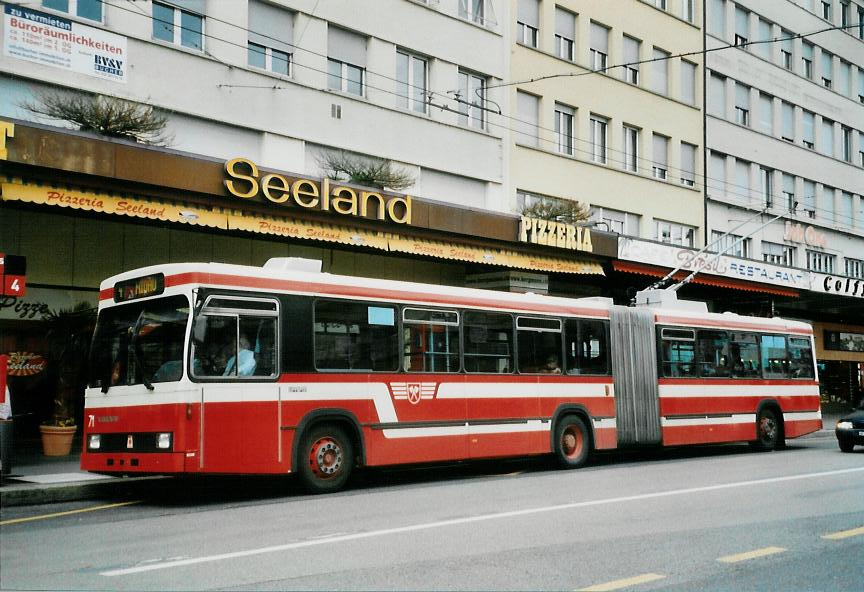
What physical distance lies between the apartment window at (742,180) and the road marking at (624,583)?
33.7 metres

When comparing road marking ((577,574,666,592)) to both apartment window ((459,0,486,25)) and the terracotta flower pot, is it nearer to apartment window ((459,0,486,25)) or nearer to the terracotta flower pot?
the terracotta flower pot

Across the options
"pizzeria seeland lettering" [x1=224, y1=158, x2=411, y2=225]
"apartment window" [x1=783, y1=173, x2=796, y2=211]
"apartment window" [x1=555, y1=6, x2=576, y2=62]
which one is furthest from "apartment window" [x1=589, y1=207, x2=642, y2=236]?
"pizzeria seeland lettering" [x1=224, y1=158, x2=411, y2=225]

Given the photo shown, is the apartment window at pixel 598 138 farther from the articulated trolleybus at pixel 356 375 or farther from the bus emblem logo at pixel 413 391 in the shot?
the bus emblem logo at pixel 413 391

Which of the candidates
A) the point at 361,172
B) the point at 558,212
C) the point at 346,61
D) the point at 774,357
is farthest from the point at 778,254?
the point at 361,172

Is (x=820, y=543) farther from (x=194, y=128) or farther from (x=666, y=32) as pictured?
(x=666, y=32)

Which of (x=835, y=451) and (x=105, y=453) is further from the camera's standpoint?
(x=835, y=451)

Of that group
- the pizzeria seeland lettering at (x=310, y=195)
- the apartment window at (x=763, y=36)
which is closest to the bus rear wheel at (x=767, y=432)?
the pizzeria seeland lettering at (x=310, y=195)

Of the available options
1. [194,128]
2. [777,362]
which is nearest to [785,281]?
[777,362]

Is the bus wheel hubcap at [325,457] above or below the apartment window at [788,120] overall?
below

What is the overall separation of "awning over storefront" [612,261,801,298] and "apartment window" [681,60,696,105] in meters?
8.14

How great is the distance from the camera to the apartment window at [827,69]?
4631 cm

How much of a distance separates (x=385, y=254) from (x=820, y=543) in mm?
15404

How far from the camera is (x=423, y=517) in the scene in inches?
411

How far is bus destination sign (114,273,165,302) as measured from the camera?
12.1m
